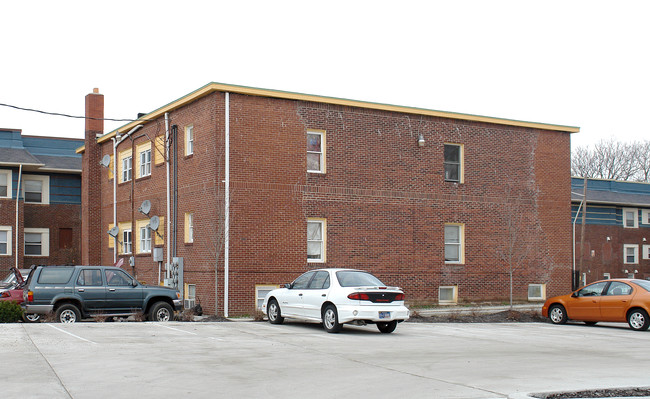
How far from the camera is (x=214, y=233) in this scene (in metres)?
24.1

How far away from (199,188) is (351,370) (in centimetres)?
1453

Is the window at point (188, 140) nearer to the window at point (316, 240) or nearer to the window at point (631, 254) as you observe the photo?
the window at point (316, 240)

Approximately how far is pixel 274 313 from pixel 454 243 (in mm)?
10992

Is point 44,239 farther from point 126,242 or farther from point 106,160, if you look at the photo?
point 126,242

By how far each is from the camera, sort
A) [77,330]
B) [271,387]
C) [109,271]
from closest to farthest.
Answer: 1. [271,387]
2. [77,330]
3. [109,271]

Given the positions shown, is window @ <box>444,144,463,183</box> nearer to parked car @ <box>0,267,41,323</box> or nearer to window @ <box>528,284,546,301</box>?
window @ <box>528,284,546,301</box>

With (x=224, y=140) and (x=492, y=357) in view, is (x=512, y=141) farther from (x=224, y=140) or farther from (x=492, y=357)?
(x=492, y=357)

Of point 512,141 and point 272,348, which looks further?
point 512,141

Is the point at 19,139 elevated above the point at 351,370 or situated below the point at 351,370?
above

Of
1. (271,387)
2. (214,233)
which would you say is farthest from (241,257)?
(271,387)

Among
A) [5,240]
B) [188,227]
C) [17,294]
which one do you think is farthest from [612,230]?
[17,294]

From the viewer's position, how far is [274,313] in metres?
20.1

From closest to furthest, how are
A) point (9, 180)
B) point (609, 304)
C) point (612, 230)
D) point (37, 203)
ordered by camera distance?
point (609, 304) < point (9, 180) < point (37, 203) < point (612, 230)

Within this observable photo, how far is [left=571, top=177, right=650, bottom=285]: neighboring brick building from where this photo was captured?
4872 centimetres
